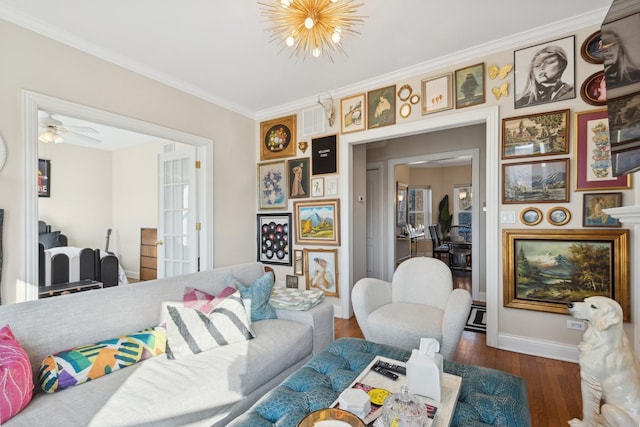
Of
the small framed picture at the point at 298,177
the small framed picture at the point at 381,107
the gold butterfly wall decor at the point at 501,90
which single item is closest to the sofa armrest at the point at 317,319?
the small framed picture at the point at 298,177

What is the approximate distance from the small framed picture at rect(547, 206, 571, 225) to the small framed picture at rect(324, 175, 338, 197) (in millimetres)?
2131

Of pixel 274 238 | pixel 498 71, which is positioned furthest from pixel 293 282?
pixel 498 71

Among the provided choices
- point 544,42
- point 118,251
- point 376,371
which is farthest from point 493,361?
point 118,251

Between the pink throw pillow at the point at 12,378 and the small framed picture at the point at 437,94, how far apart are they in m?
3.44

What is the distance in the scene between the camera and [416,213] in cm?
795

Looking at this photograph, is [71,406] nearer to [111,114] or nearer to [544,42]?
[111,114]

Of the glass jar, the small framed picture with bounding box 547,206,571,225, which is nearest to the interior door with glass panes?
the glass jar

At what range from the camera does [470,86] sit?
9.37 feet

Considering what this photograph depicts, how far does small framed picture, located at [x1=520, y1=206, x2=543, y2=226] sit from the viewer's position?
8.46 ft

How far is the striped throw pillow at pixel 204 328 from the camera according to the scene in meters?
1.76

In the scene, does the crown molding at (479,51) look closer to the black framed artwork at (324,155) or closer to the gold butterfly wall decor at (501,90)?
the gold butterfly wall decor at (501,90)

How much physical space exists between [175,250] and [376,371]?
3.35 meters

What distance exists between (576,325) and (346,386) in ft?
7.44

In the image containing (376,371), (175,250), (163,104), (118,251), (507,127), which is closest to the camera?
(376,371)
